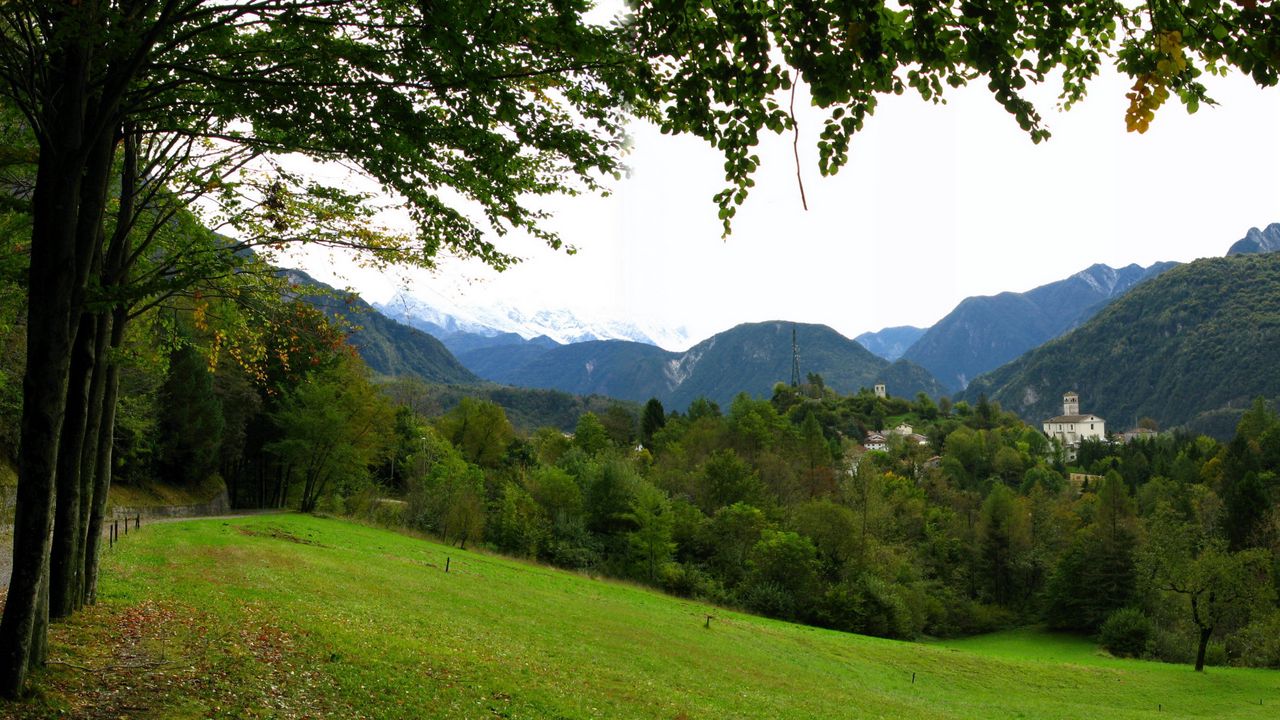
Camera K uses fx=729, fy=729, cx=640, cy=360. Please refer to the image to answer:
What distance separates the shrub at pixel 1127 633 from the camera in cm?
4319

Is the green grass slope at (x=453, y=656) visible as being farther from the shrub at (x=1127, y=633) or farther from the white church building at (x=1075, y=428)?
the white church building at (x=1075, y=428)

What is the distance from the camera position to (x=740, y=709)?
12.9 meters

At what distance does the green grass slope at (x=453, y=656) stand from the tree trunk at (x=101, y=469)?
63 cm

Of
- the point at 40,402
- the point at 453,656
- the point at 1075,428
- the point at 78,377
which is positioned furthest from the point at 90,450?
the point at 1075,428

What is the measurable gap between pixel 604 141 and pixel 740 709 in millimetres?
10546

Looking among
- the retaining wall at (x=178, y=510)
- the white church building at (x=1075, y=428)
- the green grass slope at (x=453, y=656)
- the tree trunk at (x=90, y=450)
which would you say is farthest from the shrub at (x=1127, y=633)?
the white church building at (x=1075, y=428)

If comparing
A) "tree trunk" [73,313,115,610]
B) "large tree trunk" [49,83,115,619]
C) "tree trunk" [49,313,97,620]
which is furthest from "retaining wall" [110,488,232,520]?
"tree trunk" [49,313,97,620]

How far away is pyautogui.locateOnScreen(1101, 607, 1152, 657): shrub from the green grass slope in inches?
425

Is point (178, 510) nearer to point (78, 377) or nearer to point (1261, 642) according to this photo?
point (78, 377)

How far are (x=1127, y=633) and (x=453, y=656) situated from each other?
46.9 metres

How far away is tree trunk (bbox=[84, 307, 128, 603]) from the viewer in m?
10.7

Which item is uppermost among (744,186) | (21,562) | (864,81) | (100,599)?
(864,81)

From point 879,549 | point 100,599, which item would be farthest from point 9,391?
point 879,549

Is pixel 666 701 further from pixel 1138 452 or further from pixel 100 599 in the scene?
pixel 1138 452
